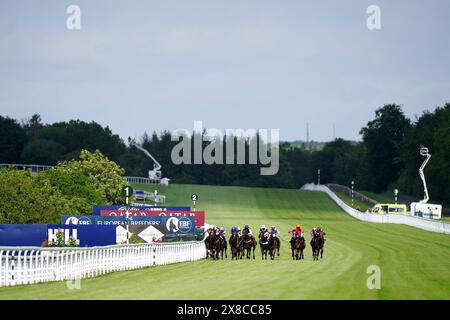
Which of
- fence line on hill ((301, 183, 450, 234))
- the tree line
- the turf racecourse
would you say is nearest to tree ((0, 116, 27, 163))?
the tree line

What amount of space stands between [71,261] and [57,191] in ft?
139

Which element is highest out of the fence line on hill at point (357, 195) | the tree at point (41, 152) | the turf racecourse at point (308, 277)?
the tree at point (41, 152)

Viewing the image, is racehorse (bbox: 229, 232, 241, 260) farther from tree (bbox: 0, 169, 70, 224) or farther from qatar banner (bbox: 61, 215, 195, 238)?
tree (bbox: 0, 169, 70, 224)

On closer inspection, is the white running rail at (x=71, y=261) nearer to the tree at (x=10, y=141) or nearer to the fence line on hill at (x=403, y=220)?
the fence line on hill at (x=403, y=220)

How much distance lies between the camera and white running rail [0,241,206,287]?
26094 millimetres

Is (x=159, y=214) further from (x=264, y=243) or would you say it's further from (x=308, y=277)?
(x=308, y=277)

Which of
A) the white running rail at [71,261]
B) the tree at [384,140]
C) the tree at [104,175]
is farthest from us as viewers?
the tree at [384,140]

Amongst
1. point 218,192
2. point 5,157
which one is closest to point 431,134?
point 218,192

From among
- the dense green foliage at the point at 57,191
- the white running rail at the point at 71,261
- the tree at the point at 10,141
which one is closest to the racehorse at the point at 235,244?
the white running rail at the point at 71,261

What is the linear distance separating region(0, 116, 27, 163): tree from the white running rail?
121m

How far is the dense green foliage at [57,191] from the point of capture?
57062 mm

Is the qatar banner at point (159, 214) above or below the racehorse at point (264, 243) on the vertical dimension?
above

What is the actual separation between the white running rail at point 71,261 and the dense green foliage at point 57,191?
810 inches

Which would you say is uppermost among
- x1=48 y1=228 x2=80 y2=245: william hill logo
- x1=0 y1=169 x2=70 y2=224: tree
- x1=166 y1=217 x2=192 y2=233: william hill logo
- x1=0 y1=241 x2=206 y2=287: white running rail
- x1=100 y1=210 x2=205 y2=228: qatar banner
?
x1=0 y1=169 x2=70 y2=224: tree
